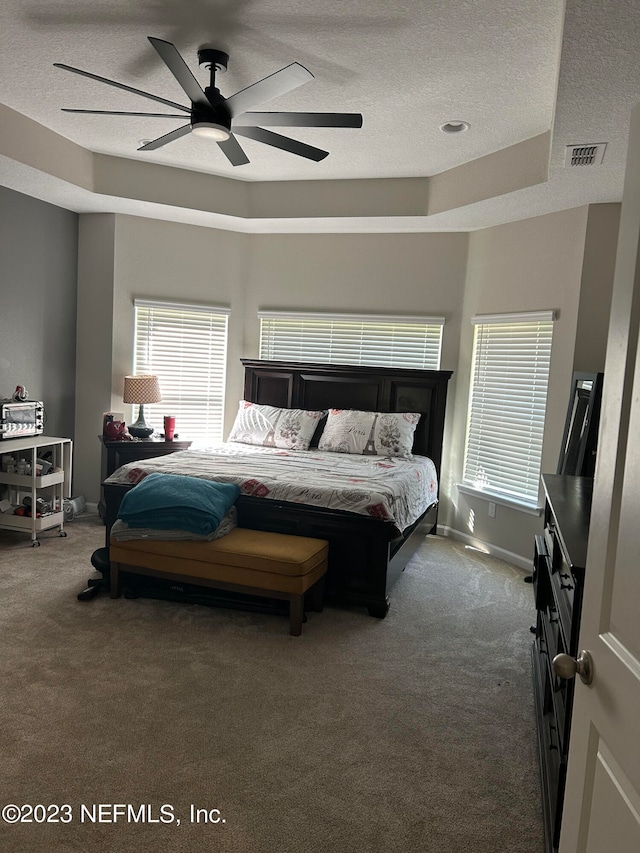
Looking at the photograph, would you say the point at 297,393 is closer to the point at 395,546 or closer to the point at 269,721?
the point at 395,546

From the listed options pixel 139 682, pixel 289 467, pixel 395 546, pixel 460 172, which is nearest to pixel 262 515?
pixel 289 467

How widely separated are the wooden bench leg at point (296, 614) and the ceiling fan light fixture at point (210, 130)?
7.94 feet

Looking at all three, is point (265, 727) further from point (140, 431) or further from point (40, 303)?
point (40, 303)

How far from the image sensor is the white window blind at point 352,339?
562 centimetres

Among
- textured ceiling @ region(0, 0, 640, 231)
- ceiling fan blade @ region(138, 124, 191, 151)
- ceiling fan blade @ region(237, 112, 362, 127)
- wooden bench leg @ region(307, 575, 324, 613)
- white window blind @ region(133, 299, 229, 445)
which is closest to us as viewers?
textured ceiling @ region(0, 0, 640, 231)

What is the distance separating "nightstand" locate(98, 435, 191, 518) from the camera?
522 cm

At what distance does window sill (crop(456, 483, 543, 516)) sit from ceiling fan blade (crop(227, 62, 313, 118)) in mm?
3358

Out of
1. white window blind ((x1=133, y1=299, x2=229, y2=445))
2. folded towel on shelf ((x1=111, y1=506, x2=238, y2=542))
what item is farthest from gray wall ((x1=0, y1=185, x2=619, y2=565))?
folded towel on shelf ((x1=111, y1=506, x2=238, y2=542))

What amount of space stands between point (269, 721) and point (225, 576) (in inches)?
39.4

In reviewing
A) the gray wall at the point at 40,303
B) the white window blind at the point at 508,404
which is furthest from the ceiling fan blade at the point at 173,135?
the white window blind at the point at 508,404

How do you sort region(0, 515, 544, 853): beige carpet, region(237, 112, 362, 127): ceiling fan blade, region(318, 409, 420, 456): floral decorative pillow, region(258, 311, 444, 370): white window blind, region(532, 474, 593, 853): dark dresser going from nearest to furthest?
region(532, 474, 593, 853): dark dresser < region(0, 515, 544, 853): beige carpet < region(237, 112, 362, 127): ceiling fan blade < region(318, 409, 420, 456): floral decorative pillow < region(258, 311, 444, 370): white window blind

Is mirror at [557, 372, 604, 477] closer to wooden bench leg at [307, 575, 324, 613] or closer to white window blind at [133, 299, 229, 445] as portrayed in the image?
wooden bench leg at [307, 575, 324, 613]

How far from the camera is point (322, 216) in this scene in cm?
522

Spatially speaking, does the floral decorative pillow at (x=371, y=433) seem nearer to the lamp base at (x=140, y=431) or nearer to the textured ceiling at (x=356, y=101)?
the lamp base at (x=140, y=431)
